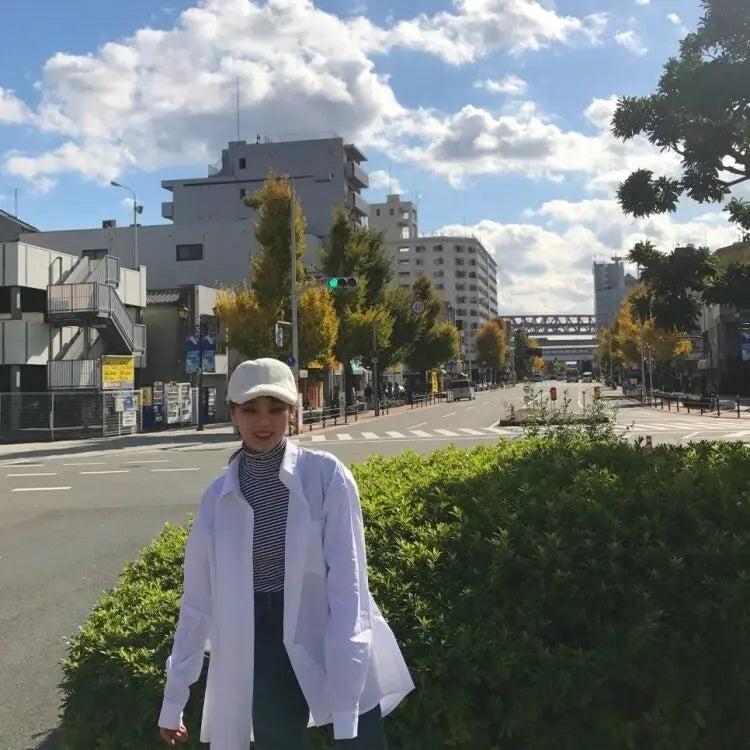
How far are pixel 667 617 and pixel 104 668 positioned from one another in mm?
2512

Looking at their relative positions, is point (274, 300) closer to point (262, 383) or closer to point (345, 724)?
point (262, 383)

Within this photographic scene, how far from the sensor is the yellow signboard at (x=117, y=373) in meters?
30.5

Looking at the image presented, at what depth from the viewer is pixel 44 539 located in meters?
9.62

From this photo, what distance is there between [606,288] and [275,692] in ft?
637

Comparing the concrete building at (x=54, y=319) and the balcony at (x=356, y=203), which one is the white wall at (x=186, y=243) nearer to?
the balcony at (x=356, y=203)

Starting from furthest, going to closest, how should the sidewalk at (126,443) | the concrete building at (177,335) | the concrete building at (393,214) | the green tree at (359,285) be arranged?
1. the concrete building at (393,214)
2. the green tree at (359,285)
3. the concrete building at (177,335)
4. the sidewalk at (126,443)

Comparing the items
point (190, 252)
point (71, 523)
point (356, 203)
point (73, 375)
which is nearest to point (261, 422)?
point (71, 523)

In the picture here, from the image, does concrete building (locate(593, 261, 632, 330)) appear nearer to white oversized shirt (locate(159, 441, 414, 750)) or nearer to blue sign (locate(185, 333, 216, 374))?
blue sign (locate(185, 333, 216, 374))

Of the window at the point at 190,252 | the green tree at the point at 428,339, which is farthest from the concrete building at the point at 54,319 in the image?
the green tree at the point at 428,339

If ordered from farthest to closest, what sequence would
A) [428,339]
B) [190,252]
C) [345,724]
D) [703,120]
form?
1. [428,339]
2. [190,252]
3. [703,120]
4. [345,724]

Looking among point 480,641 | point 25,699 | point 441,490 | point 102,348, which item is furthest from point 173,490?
point 102,348

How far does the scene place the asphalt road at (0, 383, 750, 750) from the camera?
4.79 metres

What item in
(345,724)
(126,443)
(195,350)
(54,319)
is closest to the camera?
(345,724)

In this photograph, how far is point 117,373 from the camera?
3114 cm
